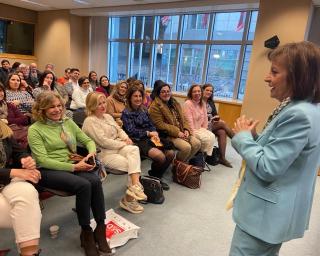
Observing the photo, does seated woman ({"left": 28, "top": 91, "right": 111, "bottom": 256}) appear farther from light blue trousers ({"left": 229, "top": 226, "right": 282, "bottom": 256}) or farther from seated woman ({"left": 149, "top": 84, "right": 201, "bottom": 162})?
seated woman ({"left": 149, "top": 84, "right": 201, "bottom": 162})

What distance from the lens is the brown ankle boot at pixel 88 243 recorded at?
1.78 m

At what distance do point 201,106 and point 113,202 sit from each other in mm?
1822

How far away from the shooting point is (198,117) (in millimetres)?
3658

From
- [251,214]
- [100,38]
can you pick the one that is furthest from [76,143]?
[100,38]

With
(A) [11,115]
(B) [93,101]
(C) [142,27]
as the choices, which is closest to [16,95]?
(A) [11,115]

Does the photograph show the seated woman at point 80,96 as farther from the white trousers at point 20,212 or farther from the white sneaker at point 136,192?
the white trousers at point 20,212

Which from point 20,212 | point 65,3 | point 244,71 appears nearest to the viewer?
point 20,212

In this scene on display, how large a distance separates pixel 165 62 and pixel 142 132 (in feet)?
15.3

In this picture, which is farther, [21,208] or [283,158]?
[21,208]

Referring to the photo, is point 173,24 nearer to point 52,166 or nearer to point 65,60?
point 65,60

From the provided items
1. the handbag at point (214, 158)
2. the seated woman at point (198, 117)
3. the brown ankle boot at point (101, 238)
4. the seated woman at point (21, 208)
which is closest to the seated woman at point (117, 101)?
the seated woman at point (198, 117)

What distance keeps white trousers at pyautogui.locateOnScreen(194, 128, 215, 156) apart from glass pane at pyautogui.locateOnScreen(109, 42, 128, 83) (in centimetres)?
487

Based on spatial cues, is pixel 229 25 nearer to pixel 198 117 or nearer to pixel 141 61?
pixel 141 61

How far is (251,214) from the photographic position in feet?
3.29
